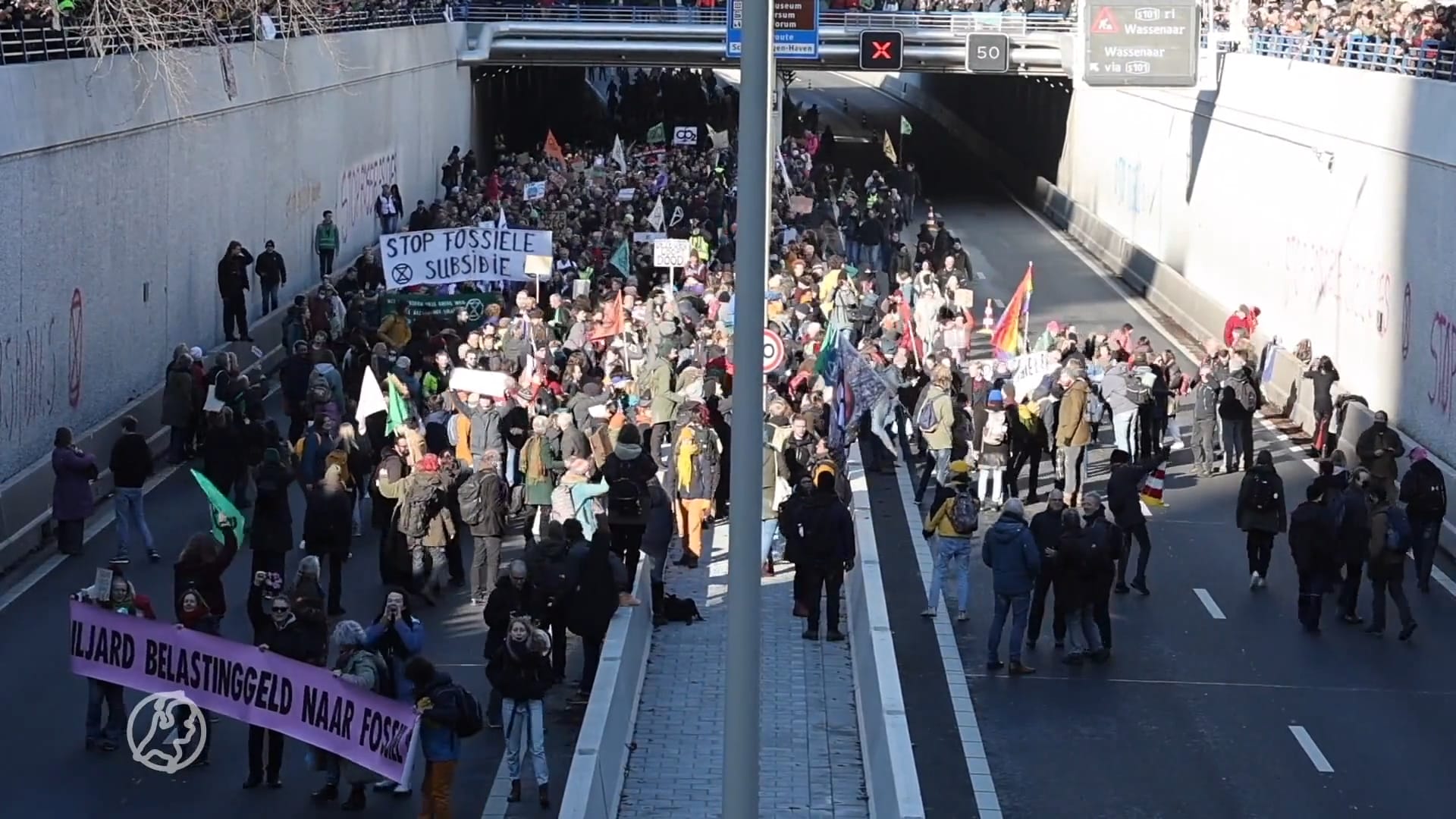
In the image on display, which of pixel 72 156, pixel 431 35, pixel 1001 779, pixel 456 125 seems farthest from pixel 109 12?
pixel 456 125

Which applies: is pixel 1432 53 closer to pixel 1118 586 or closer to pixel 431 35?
pixel 1118 586

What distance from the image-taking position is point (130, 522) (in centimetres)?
1900

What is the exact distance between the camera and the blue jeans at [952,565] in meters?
17.5

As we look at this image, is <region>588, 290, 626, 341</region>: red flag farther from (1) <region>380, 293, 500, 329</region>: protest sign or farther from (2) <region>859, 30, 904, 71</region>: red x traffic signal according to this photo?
(2) <region>859, 30, 904, 71</region>: red x traffic signal

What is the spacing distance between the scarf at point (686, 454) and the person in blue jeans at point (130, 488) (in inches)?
185

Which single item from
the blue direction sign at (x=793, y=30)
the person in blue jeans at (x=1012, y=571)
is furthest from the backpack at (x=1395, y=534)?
the blue direction sign at (x=793, y=30)

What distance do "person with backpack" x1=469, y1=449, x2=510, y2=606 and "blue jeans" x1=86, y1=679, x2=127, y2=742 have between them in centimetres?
354

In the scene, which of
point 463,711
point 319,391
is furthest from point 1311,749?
point 319,391

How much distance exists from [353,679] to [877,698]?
328cm

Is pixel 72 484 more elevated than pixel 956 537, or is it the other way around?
pixel 72 484

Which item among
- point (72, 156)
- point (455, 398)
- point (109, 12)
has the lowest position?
point (455, 398)

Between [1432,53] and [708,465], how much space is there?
11.6 m

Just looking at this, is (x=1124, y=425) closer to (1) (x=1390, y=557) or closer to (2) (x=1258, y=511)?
(2) (x=1258, y=511)

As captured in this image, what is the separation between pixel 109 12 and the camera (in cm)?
2331
